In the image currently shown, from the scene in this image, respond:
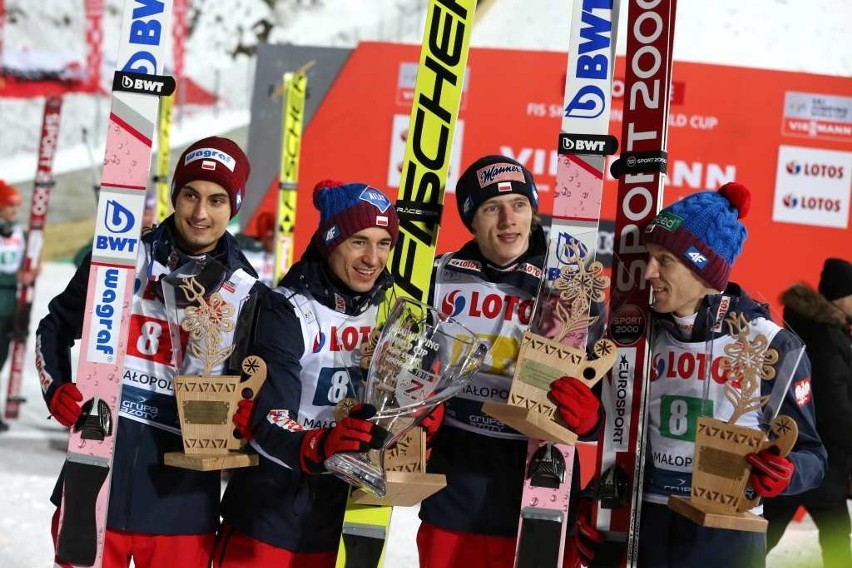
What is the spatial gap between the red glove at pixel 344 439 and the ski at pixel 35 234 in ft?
Result: 18.4

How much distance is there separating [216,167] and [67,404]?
0.67 meters

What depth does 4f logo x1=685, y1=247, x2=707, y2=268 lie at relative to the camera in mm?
2352

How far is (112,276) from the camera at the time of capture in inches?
98.0

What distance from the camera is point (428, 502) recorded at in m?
2.64

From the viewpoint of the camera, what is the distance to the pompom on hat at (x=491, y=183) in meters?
2.61

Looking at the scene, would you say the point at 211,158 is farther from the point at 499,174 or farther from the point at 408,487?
the point at 408,487

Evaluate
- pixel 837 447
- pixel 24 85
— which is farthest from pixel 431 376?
pixel 24 85

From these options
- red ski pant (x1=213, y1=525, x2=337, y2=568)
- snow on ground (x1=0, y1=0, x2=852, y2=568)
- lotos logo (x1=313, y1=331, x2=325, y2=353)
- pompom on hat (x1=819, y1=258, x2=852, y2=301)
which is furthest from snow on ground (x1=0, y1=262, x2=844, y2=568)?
snow on ground (x1=0, y1=0, x2=852, y2=568)

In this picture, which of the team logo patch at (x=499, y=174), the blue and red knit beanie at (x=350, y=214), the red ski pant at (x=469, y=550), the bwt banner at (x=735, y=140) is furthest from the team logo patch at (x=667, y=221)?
the bwt banner at (x=735, y=140)

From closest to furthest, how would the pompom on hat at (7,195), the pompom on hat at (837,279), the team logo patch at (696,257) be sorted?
the team logo patch at (696,257), the pompom on hat at (837,279), the pompom on hat at (7,195)

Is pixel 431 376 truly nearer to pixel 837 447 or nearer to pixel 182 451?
pixel 182 451

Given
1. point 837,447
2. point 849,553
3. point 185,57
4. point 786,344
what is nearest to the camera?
point 849,553

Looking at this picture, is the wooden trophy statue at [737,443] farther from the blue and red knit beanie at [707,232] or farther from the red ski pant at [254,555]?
the red ski pant at [254,555]

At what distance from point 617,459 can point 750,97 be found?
4.89m
